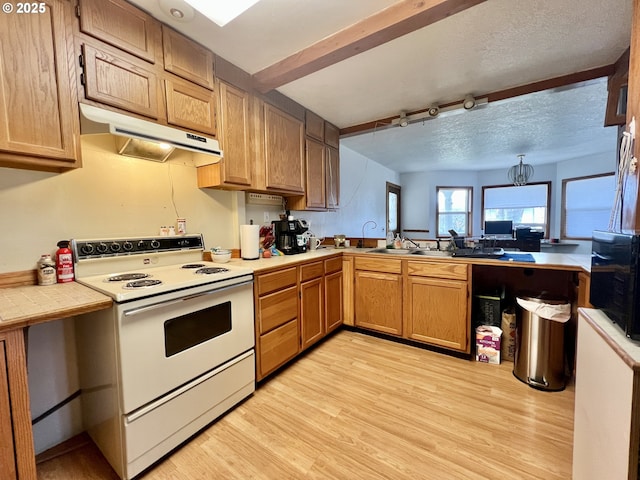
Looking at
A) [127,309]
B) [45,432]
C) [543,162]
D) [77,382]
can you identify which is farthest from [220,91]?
[543,162]

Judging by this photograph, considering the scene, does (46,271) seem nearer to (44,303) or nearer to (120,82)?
(44,303)

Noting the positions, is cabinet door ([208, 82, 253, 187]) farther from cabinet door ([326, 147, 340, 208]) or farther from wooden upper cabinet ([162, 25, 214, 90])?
cabinet door ([326, 147, 340, 208])

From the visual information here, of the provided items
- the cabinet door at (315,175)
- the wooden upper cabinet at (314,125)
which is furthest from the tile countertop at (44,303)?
the wooden upper cabinet at (314,125)

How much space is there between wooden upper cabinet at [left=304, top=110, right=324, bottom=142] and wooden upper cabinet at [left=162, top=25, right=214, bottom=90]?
1.16 meters

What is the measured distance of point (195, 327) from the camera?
1.48 m

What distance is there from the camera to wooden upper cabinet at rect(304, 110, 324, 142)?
9.38 ft

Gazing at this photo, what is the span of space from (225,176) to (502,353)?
2714 mm

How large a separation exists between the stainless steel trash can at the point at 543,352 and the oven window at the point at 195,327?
2124 millimetres

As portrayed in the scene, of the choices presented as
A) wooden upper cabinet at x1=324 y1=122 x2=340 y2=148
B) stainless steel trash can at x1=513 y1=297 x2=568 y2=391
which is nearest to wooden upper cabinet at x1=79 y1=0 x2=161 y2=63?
wooden upper cabinet at x1=324 y1=122 x2=340 y2=148

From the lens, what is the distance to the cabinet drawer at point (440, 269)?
222cm

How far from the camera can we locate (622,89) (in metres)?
1.93

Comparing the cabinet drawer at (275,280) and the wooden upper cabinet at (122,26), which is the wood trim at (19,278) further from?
the wooden upper cabinet at (122,26)

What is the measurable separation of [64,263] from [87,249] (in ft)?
0.42

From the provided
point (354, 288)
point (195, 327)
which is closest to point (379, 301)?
point (354, 288)
